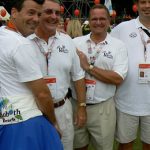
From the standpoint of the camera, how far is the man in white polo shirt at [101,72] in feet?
12.1

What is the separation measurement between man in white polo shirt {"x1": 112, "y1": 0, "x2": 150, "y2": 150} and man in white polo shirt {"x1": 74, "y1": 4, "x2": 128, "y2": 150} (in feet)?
0.44

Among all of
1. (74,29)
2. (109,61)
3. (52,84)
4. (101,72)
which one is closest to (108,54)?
(109,61)

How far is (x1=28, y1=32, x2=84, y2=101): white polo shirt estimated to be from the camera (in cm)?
329

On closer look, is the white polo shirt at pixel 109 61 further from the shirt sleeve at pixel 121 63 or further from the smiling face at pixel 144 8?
the smiling face at pixel 144 8

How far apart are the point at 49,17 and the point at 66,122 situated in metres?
1.04

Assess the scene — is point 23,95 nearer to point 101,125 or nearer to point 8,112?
point 8,112

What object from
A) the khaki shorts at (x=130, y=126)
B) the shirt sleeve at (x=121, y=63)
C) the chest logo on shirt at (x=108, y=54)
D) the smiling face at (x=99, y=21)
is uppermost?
the smiling face at (x=99, y=21)

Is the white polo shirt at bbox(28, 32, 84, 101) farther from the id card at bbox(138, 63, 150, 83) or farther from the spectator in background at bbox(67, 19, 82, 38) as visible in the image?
the spectator in background at bbox(67, 19, 82, 38)

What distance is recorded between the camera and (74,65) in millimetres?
3531

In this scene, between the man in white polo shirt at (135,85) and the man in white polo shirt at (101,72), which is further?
the man in white polo shirt at (135,85)

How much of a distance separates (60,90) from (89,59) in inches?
22.7

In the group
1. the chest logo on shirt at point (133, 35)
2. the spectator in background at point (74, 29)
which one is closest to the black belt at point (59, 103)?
the chest logo on shirt at point (133, 35)

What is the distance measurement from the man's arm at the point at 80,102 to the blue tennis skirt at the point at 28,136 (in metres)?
0.97

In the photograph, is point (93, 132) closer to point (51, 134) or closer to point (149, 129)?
point (149, 129)
